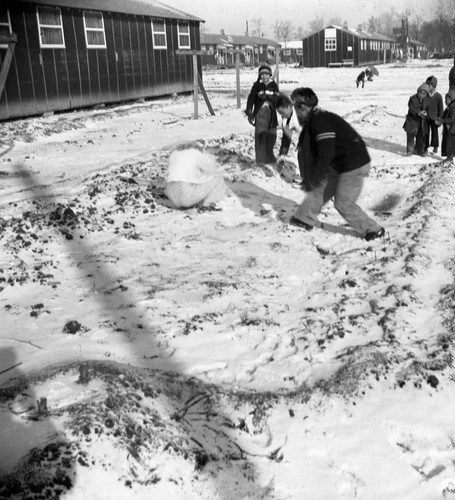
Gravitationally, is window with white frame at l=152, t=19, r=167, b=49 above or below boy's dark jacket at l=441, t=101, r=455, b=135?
above

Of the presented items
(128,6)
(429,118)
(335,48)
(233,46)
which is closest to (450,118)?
(429,118)

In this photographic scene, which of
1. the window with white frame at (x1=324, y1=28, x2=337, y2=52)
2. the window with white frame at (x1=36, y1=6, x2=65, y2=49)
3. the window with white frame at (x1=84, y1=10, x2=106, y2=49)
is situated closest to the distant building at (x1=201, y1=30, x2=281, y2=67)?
the window with white frame at (x1=324, y1=28, x2=337, y2=52)

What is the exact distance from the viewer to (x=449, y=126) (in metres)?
10.3

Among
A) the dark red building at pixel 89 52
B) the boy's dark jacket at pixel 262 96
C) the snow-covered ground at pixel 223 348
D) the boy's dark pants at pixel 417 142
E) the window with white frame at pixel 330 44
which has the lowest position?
the snow-covered ground at pixel 223 348

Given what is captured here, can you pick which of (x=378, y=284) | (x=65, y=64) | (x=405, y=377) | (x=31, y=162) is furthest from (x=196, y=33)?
(x=405, y=377)

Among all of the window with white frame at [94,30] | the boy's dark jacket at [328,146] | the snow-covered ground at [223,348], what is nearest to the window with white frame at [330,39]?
the window with white frame at [94,30]

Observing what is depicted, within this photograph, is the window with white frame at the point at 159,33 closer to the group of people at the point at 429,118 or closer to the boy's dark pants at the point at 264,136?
the group of people at the point at 429,118

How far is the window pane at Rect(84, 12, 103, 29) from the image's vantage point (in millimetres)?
18500

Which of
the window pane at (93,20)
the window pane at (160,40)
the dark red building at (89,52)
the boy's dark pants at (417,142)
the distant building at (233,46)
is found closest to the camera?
the boy's dark pants at (417,142)

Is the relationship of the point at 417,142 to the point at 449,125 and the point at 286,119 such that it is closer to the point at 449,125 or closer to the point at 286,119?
the point at 449,125

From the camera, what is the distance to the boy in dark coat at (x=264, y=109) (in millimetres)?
9156

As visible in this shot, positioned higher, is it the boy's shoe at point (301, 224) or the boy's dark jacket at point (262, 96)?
the boy's dark jacket at point (262, 96)

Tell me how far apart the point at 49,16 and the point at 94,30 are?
226cm

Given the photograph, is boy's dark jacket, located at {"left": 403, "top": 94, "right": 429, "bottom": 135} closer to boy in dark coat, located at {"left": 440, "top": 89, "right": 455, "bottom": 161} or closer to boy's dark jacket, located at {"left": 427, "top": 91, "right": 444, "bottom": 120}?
boy's dark jacket, located at {"left": 427, "top": 91, "right": 444, "bottom": 120}
